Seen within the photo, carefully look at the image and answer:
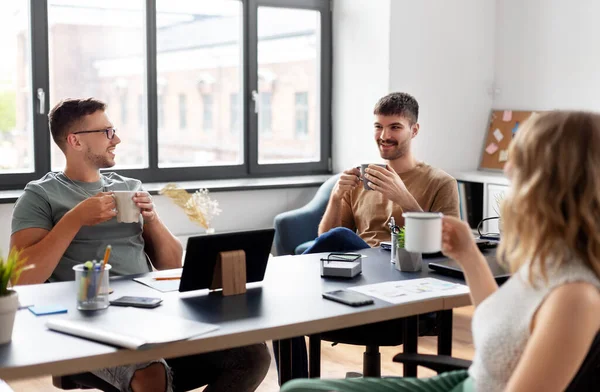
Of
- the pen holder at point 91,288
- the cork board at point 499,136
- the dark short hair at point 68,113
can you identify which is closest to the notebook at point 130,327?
the pen holder at point 91,288

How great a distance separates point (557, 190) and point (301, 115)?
168 inches

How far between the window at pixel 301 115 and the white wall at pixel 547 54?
1304mm

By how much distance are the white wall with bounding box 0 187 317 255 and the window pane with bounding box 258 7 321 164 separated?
325 mm

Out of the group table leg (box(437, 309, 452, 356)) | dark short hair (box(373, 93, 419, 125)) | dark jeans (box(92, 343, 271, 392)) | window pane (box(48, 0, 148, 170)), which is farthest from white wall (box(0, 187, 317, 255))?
table leg (box(437, 309, 452, 356))

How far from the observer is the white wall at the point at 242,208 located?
4.86 metres

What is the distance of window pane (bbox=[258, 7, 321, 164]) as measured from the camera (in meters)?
5.39

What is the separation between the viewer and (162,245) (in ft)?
9.47

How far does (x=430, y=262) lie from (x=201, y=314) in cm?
91

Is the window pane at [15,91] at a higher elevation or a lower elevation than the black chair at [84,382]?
higher

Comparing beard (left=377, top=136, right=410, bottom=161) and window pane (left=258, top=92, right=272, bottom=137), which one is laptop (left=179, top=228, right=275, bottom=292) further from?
window pane (left=258, top=92, right=272, bottom=137)

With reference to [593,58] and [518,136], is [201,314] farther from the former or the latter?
[593,58]

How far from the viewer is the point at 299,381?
1603 millimetres

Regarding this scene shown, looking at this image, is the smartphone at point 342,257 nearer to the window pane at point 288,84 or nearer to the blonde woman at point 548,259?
the blonde woman at point 548,259

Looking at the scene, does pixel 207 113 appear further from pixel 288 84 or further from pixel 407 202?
pixel 407 202
